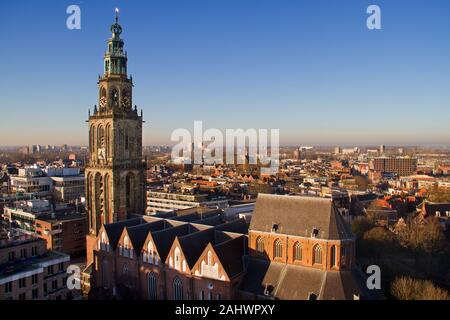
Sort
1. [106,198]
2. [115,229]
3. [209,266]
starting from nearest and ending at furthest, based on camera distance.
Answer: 1. [209,266]
2. [115,229]
3. [106,198]

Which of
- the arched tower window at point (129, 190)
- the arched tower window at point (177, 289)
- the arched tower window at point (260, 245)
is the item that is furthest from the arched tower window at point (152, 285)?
the arched tower window at point (129, 190)

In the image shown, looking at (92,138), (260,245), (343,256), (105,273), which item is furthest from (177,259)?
(92,138)

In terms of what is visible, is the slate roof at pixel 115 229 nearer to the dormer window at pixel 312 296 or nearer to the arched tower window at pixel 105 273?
the arched tower window at pixel 105 273

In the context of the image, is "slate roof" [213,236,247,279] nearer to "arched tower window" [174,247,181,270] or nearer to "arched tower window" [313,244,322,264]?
"arched tower window" [174,247,181,270]

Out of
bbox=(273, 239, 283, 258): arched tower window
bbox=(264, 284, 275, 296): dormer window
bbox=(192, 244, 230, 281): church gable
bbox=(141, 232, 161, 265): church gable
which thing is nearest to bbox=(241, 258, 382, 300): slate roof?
bbox=(264, 284, 275, 296): dormer window

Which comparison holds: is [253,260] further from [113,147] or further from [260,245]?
[113,147]
